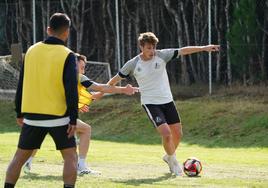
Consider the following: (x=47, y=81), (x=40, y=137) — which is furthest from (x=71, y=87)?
(x=40, y=137)

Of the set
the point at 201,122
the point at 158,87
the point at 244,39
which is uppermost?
the point at 158,87

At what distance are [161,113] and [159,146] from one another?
7.72 metres

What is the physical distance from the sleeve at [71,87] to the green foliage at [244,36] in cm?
1495

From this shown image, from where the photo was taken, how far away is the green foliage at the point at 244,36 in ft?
75.0

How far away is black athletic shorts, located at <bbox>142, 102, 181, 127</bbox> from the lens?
39.7 ft

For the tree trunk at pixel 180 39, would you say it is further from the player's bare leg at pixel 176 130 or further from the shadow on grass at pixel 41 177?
the shadow on grass at pixel 41 177

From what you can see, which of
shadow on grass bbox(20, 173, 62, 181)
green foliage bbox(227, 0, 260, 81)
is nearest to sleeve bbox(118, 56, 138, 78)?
shadow on grass bbox(20, 173, 62, 181)

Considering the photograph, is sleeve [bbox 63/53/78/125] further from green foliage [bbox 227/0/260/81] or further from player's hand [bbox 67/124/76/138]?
green foliage [bbox 227/0/260/81]

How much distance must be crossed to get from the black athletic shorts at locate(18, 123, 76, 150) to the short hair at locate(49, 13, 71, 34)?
3.38 feet

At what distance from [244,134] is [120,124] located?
4.44 m

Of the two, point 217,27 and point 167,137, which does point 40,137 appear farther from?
point 217,27

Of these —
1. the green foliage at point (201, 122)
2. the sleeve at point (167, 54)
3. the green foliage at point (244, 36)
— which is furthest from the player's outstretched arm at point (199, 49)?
the green foliage at point (244, 36)

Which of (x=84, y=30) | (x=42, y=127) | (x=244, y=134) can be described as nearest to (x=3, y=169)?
(x=42, y=127)

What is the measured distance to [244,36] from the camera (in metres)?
23.0
